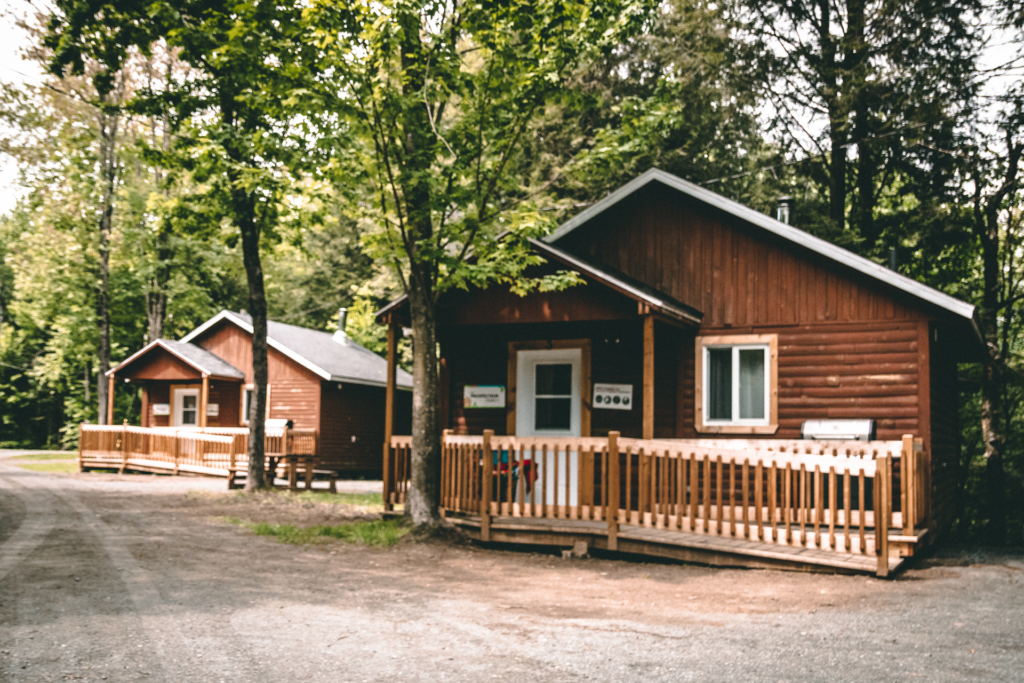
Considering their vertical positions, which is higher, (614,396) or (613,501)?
(614,396)

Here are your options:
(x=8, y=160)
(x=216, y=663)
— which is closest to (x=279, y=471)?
(x=8, y=160)

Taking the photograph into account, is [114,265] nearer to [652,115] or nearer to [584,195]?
[584,195]

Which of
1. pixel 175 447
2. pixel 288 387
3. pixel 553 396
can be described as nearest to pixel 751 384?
pixel 553 396

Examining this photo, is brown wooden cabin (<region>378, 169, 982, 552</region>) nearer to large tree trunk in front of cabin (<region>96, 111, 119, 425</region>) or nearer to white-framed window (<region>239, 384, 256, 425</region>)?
white-framed window (<region>239, 384, 256, 425</region>)

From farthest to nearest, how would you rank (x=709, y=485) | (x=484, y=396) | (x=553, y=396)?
1. (x=484, y=396)
2. (x=553, y=396)
3. (x=709, y=485)

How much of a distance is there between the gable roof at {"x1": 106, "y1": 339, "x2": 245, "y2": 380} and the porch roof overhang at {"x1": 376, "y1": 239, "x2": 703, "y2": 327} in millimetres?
15903

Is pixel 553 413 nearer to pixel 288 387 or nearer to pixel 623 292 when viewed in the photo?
pixel 623 292

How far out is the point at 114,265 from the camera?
33688 millimetres

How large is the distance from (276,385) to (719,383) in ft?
60.2

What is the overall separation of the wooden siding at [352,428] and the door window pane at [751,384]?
51.0 feet

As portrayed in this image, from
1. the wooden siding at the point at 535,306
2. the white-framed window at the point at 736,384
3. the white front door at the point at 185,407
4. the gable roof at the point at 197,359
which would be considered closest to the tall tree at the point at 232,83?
the wooden siding at the point at 535,306

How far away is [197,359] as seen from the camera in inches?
1112

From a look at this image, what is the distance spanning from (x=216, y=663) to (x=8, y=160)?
97.6 feet

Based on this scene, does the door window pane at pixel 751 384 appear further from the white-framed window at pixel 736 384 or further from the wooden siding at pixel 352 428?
the wooden siding at pixel 352 428
